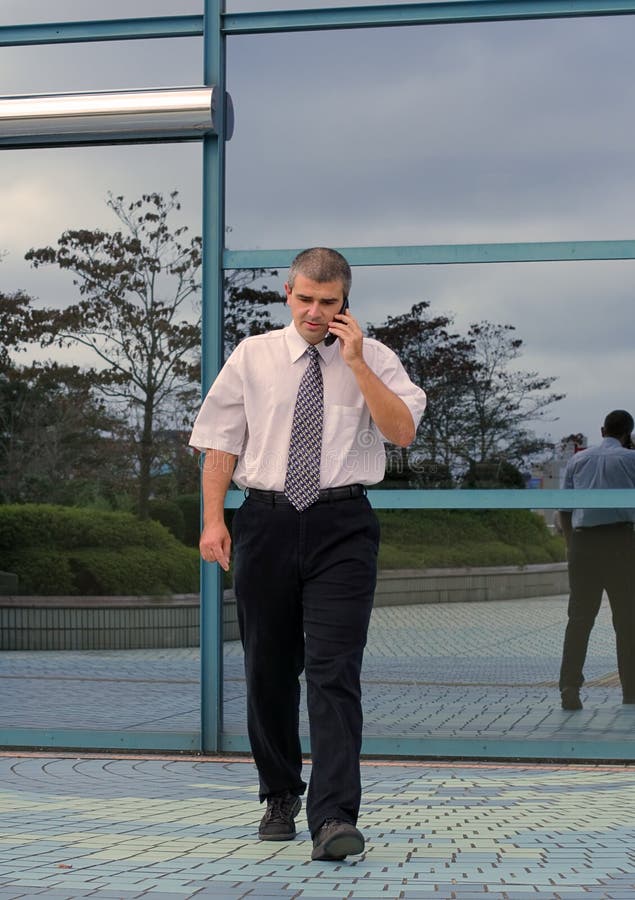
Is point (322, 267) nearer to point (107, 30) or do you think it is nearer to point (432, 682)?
point (432, 682)

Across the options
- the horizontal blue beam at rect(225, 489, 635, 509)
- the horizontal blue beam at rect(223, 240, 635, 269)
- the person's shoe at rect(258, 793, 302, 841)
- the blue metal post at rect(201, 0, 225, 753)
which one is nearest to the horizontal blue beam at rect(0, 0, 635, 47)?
the blue metal post at rect(201, 0, 225, 753)

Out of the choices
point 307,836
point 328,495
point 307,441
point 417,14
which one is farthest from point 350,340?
point 417,14

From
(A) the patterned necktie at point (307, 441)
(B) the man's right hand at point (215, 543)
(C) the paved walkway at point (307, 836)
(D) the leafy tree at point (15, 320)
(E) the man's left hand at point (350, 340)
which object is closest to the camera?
(C) the paved walkway at point (307, 836)

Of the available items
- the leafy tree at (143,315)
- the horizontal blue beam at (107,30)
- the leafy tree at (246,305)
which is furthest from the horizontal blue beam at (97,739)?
the horizontal blue beam at (107,30)

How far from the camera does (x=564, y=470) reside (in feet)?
19.2

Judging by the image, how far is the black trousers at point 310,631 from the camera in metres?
3.90

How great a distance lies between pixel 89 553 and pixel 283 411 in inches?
92.1

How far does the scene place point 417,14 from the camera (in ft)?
19.5

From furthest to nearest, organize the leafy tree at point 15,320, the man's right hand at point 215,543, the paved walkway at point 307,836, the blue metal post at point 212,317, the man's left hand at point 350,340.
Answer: the leafy tree at point 15,320
the blue metal post at point 212,317
the man's right hand at point 215,543
the man's left hand at point 350,340
the paved walkway at point 307,836

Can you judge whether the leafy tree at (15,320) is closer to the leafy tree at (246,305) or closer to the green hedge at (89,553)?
the green hedge at (89,553)

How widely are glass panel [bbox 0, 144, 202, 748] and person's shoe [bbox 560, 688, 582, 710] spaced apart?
61.8 inches

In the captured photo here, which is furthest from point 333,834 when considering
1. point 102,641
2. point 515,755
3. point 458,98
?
point 458,98

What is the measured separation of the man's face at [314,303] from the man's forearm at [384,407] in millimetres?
197

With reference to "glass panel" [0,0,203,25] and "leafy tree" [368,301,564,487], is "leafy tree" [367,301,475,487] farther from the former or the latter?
"glass panel" [0,0,203,25]
